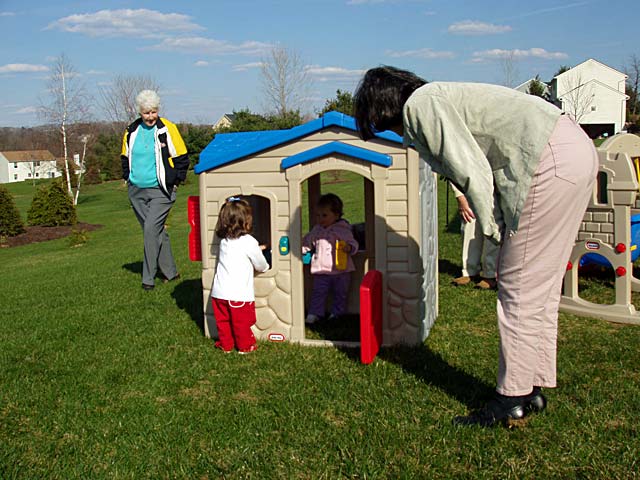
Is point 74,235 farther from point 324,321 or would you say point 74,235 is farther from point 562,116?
point 562,116

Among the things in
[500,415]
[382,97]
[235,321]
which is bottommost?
[500,415]

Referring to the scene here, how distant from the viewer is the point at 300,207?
203 inches

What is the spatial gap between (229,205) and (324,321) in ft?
5.04

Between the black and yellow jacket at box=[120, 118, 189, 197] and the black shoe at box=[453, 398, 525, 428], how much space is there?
4.65 meters

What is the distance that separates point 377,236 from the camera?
4.78 m

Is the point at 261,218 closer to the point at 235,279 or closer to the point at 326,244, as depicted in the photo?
the point at 326,244

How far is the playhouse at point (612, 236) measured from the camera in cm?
546

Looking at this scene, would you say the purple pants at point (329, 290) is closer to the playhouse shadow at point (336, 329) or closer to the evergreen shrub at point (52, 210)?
the playhouse shadow at point (336, 329)

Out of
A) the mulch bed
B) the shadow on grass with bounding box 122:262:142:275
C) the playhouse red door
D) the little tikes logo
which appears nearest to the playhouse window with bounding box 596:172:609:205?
the little tikes logo

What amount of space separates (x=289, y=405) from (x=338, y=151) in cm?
187

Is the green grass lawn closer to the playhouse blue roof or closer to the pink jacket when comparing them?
the pink jacket

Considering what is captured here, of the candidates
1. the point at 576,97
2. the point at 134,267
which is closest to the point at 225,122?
the point at 576,97

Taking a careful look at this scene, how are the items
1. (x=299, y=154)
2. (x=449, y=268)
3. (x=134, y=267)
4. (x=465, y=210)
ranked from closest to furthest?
(x=465, y=210) → (x=299, y=154) → (x=449, y=268) → (x=134, y=267)

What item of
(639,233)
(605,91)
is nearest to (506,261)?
→ (639,233)
